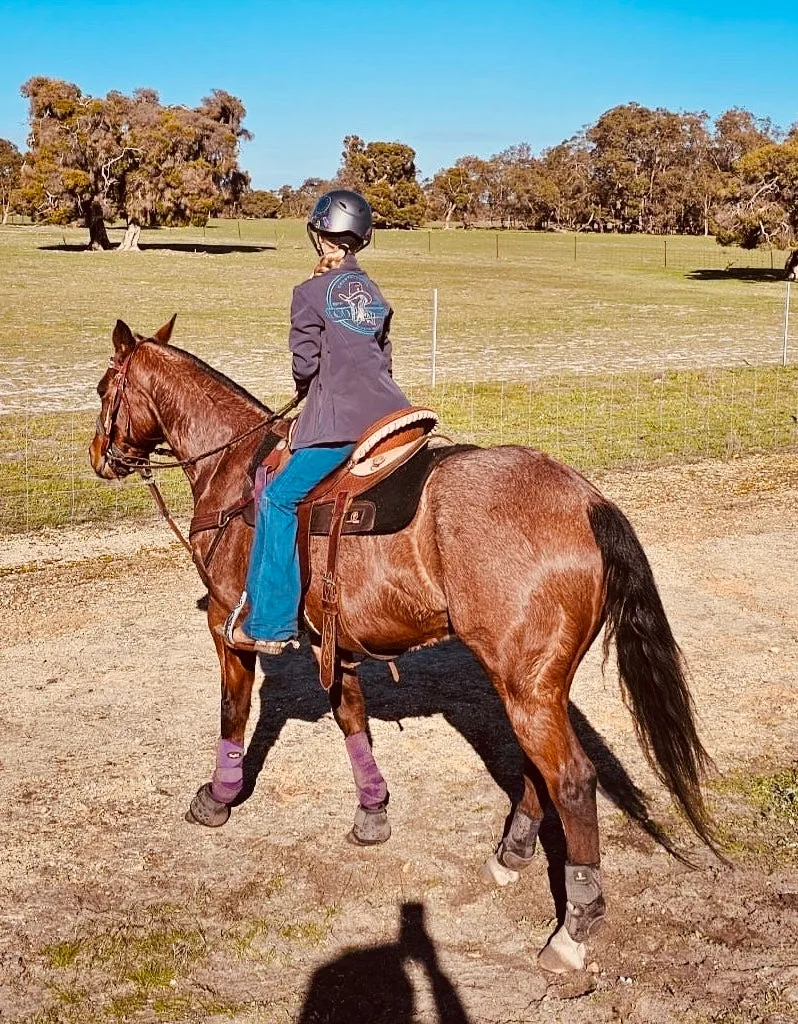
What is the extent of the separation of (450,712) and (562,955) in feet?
8.62

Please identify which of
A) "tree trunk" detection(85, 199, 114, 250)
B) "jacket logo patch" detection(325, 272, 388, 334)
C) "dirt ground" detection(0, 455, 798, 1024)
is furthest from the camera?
"tree trunk" detection(85, 199, 114, 250)

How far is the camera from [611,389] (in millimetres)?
18594

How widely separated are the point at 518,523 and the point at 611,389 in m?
14.8

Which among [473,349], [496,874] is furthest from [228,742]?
[473,349]

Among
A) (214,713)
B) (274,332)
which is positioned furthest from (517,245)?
(214,713)

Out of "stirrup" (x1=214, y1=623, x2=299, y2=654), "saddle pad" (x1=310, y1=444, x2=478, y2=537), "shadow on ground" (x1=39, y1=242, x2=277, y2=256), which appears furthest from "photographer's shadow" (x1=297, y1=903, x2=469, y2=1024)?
"shadow on ground" (x1=39, y1=242, x2=277, y2=256)

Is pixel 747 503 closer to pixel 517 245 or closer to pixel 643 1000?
pixel 643 1000

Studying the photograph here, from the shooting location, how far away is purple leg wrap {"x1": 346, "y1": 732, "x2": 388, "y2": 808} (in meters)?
5.34

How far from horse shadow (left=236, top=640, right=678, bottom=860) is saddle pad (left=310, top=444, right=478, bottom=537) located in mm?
1997

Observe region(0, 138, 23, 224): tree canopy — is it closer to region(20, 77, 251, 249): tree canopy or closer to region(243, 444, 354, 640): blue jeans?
region(20, 77, 251, 249): tree canopy

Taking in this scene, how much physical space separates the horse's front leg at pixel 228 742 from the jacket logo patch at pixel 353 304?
183cm

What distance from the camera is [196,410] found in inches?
219

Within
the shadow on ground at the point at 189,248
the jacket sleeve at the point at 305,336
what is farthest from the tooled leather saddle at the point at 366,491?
the shadow on ground at the point at 189,248

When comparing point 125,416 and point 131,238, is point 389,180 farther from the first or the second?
point 125,416
